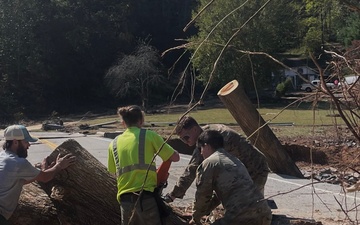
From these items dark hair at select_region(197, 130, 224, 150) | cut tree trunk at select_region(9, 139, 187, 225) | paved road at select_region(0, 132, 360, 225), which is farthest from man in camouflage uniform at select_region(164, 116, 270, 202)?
dark hair at select_region(197, 130, 224, 150)

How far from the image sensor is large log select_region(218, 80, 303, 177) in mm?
10891

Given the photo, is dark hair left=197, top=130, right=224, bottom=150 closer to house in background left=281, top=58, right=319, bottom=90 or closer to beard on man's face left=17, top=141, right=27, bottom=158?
house in background left=281, top=58, right=319, bottom=90

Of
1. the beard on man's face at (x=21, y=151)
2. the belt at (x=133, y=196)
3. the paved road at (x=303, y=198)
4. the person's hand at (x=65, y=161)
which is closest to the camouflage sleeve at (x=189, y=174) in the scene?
the belt at (x=133, y=196)

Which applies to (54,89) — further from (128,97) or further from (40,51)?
(128,97)

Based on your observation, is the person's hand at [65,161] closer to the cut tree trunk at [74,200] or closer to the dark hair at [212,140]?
the cut tree trunk at [74,200]

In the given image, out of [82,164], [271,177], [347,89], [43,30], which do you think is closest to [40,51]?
[43,30]

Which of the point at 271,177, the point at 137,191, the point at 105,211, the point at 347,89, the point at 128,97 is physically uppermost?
the point at 347,89

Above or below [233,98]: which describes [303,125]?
below

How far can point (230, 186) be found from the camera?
5.01 meters

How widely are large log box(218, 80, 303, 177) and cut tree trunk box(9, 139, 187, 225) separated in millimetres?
3924

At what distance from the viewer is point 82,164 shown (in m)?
6.66

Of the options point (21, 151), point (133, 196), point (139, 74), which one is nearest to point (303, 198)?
point (133, 196)

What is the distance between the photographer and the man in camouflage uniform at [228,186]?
5.00 metres

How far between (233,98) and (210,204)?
576 centimetres
